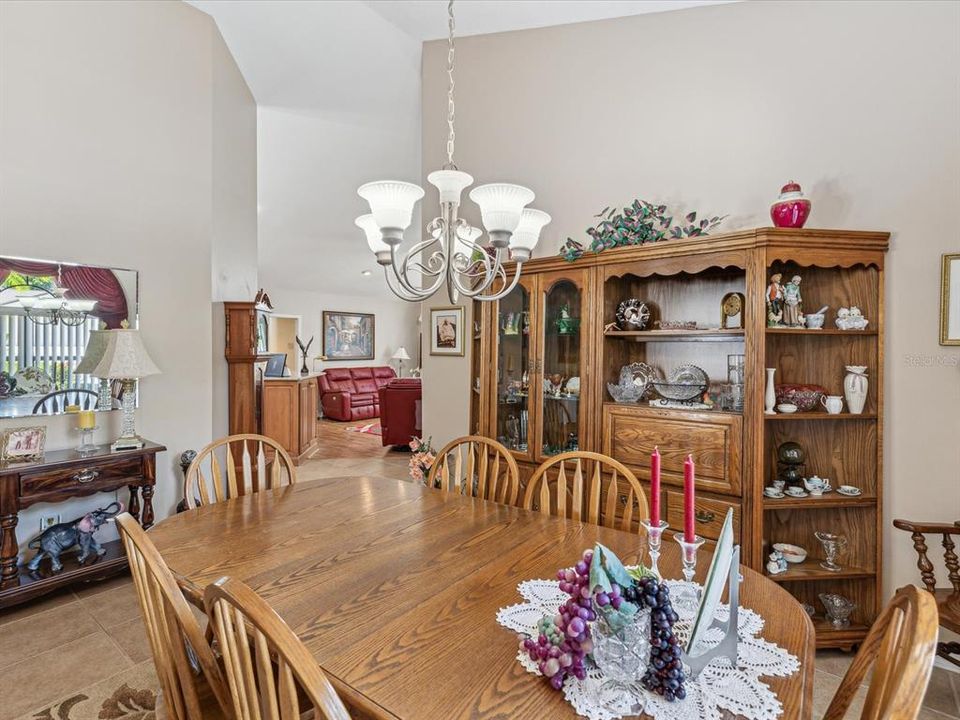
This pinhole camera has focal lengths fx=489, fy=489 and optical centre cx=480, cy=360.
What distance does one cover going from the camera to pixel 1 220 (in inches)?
95.7

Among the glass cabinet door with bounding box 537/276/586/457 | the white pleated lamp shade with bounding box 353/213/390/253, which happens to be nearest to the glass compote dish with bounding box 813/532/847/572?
the glass cabinet door with bounding box 537/276/586/457

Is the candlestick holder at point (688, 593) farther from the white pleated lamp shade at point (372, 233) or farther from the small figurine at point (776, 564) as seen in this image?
the white pleated lamp shade at point (372, 233)

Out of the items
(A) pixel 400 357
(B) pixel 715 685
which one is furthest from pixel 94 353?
(A) pixel 400 357

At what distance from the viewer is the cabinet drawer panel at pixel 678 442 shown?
7.06 feet

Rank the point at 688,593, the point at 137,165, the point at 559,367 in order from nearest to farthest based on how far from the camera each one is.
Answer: the point at 688,593 → the point at 559,367 → the point at 137,165

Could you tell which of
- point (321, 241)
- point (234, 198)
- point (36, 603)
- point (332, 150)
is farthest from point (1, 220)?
point (321, 241)

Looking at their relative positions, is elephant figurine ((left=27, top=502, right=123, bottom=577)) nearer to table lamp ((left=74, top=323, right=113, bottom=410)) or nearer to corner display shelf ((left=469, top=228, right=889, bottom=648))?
table lamp ((left=74, top=323, right=113, bottom=410))

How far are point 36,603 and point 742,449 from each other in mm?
3501

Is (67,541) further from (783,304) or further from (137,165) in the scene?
(783,304)

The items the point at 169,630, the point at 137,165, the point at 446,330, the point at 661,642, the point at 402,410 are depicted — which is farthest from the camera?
the point at 402,410

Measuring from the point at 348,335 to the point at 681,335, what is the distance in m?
8.09

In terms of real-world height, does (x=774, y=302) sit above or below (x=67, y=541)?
above

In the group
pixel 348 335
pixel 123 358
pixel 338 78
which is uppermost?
pixel 338 78

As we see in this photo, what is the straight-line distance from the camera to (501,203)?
62.3 inches
